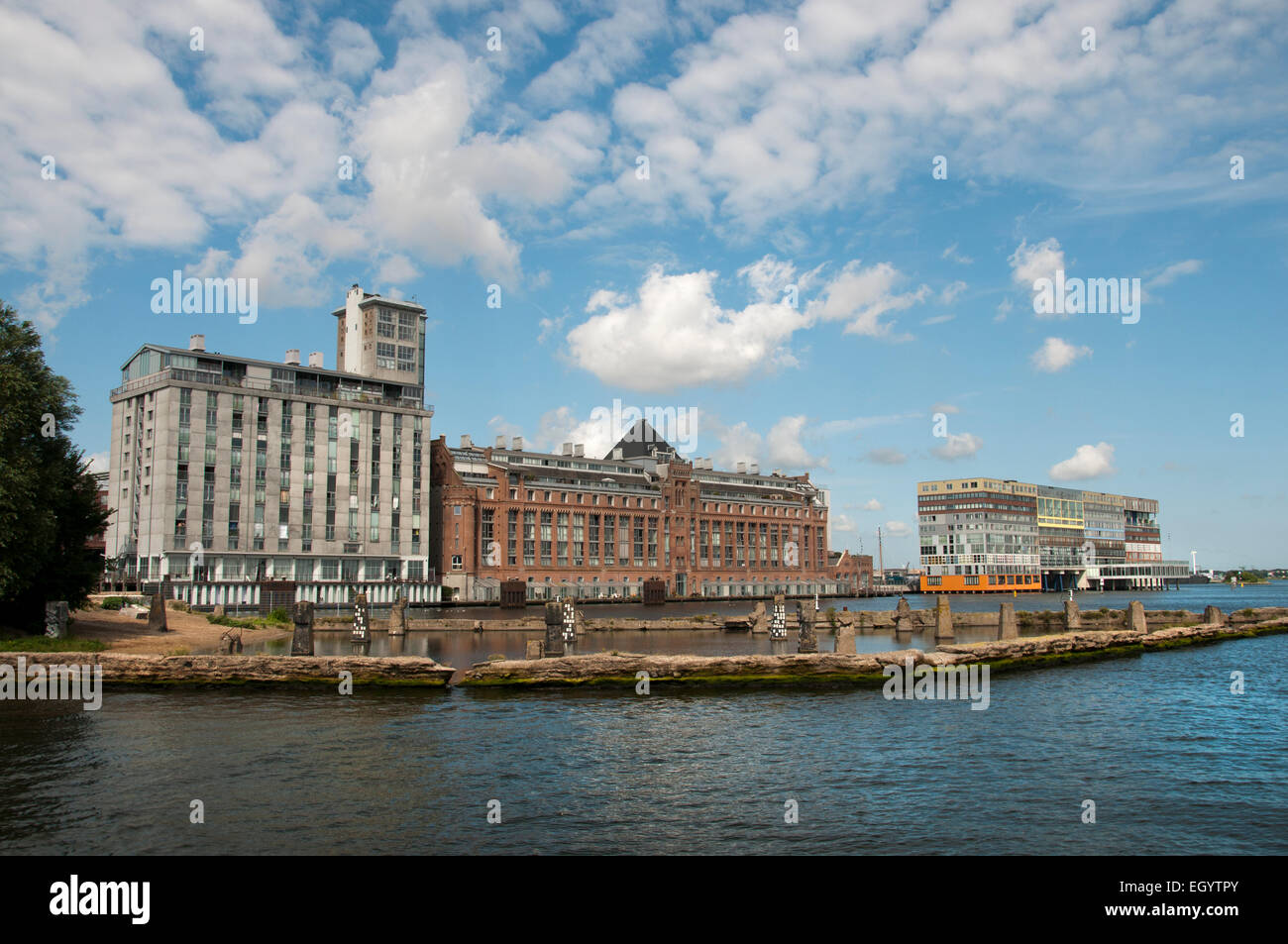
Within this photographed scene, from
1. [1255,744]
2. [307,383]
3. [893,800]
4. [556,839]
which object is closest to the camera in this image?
[556,839]

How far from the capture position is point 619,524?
158 m

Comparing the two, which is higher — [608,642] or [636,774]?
[636,774]

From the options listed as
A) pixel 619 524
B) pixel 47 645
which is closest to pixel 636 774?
pixel 47 645

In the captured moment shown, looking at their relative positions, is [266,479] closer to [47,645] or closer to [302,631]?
[302,631]

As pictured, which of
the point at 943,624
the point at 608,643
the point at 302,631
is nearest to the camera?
the point at 302,631

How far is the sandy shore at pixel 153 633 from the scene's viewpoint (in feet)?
147

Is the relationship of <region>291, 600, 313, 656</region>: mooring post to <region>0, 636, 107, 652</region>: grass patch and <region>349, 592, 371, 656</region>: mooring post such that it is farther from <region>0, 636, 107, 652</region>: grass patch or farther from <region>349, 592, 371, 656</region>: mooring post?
<region>349, 592, 371, 656</region>: mooring post

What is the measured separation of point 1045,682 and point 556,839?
30.3 metres

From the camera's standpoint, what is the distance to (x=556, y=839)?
15.7 metres

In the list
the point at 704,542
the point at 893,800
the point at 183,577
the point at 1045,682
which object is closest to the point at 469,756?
the point at 893,800

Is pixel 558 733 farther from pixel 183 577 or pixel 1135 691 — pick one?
pixel 183 577

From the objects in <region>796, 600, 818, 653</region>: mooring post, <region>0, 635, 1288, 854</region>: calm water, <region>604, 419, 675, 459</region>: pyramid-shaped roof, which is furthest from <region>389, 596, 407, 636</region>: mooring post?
<region>604, 419, 675, 459</region>: pyramid-shaped roof

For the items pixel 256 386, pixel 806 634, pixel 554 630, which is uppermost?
pixel 256 386

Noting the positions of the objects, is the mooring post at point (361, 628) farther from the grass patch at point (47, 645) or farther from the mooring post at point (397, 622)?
the grass patch at point (47, 645)
